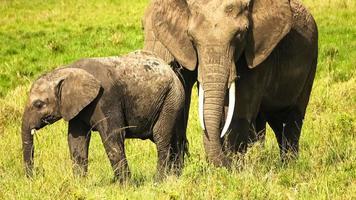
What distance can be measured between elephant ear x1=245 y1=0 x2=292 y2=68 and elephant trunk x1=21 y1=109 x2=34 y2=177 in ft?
6.85

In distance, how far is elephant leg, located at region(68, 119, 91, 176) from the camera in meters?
7.31

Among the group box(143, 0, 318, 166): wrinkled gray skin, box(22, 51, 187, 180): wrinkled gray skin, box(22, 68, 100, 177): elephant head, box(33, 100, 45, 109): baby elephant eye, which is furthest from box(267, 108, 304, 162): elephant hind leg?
box(33, 100, 45, 109): baby elephant eye

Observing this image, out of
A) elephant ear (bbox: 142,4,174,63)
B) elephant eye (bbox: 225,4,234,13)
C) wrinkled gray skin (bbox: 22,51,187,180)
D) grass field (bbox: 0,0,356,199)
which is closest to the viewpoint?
grass field (bbox: 0,0,356,199)

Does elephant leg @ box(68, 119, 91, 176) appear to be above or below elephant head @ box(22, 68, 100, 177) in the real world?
below

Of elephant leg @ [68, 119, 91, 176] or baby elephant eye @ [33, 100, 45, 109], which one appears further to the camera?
baby elephant eye @ [33, 100, 45, 109]

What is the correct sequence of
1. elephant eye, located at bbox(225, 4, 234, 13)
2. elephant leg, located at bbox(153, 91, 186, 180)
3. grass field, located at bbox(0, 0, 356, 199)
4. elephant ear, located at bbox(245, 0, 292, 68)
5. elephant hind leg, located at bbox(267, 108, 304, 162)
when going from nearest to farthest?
grass field, located at bbox(0, 0, 356, 199), elephant eye, located at bbox(225, 4, 234, 13), elephant ear, located at bbox(245, 0, 292, 68), elephant leg, located at bbox(153, 91, 186, 180), elephant hind leg, located at bbox(267, 108, 304, 162)

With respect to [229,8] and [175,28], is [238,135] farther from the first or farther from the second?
[229,8]

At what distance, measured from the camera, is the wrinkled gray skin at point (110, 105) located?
7.35 metres

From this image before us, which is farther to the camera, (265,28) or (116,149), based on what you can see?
(116,149)

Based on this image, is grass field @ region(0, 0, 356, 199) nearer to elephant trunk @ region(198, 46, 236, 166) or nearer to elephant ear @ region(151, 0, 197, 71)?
elephant trunk @ region(198, 46, 236, 166)

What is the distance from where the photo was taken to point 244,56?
7.17 metres

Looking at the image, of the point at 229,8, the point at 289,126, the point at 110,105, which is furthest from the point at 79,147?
the point at 289,126

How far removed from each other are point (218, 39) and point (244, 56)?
568 mm

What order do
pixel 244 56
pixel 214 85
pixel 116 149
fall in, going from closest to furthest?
1. pixel 214 85
2. pixel 244 56
3. pixel 116 149
